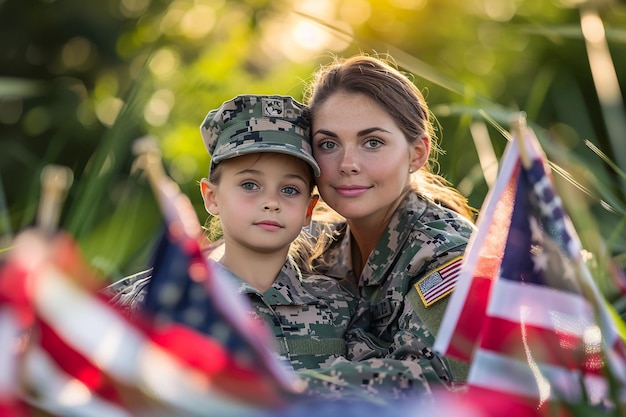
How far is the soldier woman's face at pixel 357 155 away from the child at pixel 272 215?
67 mm

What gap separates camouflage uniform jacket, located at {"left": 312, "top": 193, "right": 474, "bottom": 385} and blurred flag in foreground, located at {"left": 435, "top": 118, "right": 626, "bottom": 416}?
44 cm

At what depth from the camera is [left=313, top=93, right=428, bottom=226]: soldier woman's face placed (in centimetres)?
321

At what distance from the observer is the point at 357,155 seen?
10.5ft

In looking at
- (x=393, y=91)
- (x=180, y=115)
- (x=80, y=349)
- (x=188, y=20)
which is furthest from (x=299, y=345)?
(x=188, y=20)

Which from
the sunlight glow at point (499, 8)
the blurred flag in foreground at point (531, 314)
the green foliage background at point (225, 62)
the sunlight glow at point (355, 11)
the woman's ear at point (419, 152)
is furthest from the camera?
the sunlight glow at point (355, 11)

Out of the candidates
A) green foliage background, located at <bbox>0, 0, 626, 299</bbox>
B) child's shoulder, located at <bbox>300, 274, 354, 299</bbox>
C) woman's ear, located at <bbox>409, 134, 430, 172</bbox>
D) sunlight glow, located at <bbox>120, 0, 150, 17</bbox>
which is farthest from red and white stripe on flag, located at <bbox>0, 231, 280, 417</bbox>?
sunlight glow, located at <bbox>120, 0, 150, 17</bbox>

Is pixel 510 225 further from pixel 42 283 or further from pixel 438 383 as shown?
pixel 42 283

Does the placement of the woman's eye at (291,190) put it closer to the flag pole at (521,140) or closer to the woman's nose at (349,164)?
the woman's nose at (349,164)

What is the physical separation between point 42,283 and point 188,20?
6.64 metres

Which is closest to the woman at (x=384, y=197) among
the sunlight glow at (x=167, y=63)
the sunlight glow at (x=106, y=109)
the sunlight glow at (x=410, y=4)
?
the sunlight glow at (x=106, y=109)

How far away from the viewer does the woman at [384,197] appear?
3104mm

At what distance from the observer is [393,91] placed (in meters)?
3.31

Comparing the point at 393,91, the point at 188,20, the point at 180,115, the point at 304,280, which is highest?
the point at 188,20

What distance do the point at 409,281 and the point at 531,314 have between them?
855 millimetres
